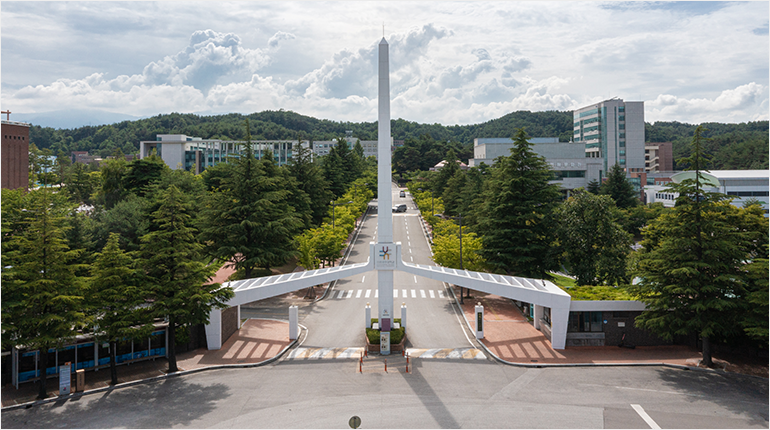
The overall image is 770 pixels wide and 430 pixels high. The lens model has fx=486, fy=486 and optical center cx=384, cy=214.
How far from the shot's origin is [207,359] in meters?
25.4

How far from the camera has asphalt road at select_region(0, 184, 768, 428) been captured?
1820 centimetres

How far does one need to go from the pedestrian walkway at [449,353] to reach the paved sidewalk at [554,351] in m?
1.01

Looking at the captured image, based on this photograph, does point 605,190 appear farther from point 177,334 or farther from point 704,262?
point 177,334

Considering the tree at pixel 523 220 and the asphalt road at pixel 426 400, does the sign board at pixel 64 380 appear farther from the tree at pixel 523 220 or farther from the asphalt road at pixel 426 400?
the tree at pixel 523 220

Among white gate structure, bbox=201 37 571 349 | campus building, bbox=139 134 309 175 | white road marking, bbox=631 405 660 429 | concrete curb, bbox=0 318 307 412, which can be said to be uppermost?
campus building, bbox=139 134 309 175

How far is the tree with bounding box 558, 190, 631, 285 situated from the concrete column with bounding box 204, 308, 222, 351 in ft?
78.2

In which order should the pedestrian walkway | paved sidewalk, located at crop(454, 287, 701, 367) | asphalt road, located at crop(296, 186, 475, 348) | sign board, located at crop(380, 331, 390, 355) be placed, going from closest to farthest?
1. paved sidewalk, located at crop(454, 287, 701, 367)
2. the pedestrian walkway
3. sign board, located at crop(380, 331, 390, 355)
4. asphalt road, located at crop(296, 186, 475, 348)

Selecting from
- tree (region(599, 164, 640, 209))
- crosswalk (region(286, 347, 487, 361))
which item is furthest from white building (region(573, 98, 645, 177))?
crosswalk (region(286, 347, 487, 361))

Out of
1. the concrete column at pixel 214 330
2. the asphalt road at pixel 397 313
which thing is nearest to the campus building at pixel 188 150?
the asphalt road at pixel 397 313

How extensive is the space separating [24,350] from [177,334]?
6.26m

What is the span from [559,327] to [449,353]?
249 inches

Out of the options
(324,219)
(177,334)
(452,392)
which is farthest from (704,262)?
(324,219)

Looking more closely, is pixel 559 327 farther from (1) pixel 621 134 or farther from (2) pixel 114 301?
(1) pixel 621 134

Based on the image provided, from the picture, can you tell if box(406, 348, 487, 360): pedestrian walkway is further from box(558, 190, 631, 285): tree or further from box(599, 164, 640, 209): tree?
box(599, 164, 640, 209): tree
